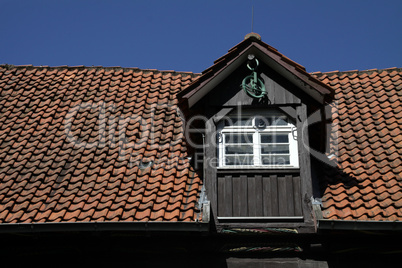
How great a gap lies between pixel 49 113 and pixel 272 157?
447 cm

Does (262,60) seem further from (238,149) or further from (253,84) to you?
(238,149)

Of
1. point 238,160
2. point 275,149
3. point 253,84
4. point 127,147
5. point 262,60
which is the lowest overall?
point 238,160

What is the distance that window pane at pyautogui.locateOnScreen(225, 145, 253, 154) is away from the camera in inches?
344

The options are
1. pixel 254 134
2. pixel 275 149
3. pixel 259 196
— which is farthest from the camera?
pixel 254 134

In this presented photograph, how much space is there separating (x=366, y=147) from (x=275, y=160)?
5.63ft

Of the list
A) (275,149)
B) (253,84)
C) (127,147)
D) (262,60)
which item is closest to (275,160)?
(275,149)

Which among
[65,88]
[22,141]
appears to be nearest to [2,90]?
[65,88]

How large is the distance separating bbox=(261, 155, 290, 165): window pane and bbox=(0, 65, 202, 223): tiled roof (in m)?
1.06

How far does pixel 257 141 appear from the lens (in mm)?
8797

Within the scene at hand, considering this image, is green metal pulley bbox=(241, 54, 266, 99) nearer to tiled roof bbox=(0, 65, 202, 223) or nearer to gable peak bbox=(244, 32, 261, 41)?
gable peak bbox=(244, 32, 261, 41)

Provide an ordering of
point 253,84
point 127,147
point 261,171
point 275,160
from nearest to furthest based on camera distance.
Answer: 1. point 261,171
2. point 275,160
3. point 253,84
4. point 127,147

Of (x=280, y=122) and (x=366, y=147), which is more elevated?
(x=280, y=122)

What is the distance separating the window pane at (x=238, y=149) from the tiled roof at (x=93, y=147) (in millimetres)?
672

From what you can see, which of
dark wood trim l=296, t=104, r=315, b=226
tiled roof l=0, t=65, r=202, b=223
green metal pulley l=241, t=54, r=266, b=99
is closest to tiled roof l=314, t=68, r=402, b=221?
dark wood trim l=296, t=104, r=315, b=226
